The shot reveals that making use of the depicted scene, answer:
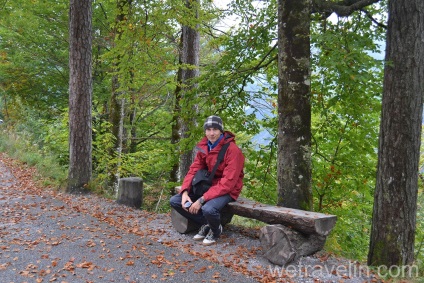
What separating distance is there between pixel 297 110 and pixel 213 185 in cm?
173

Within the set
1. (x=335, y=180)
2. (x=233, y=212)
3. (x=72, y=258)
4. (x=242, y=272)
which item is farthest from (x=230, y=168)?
(x=335, y=180)

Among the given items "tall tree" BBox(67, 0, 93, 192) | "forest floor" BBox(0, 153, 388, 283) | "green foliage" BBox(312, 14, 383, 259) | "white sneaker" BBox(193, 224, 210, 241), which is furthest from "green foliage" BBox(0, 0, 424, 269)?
"white sneaker" BBox(193, 224, 210, 241)

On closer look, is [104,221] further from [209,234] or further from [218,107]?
[218,107]

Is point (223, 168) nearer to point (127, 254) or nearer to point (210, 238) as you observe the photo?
point (210, 238)

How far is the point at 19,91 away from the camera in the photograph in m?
14.6

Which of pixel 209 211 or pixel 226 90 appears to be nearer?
pixel 209 211

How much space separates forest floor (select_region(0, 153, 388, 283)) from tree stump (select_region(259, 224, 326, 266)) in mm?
106

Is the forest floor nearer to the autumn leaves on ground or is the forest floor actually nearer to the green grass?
the autumn leaves on ground

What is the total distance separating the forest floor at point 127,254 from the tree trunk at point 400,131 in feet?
1.98

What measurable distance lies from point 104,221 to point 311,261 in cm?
381

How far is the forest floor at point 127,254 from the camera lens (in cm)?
445

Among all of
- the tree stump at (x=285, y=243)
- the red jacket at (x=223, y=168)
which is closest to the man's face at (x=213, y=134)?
the red jacket at (x=223, y=168)

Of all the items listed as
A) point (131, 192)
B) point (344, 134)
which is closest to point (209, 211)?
point (131, 192)

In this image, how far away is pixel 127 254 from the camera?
200 inches
